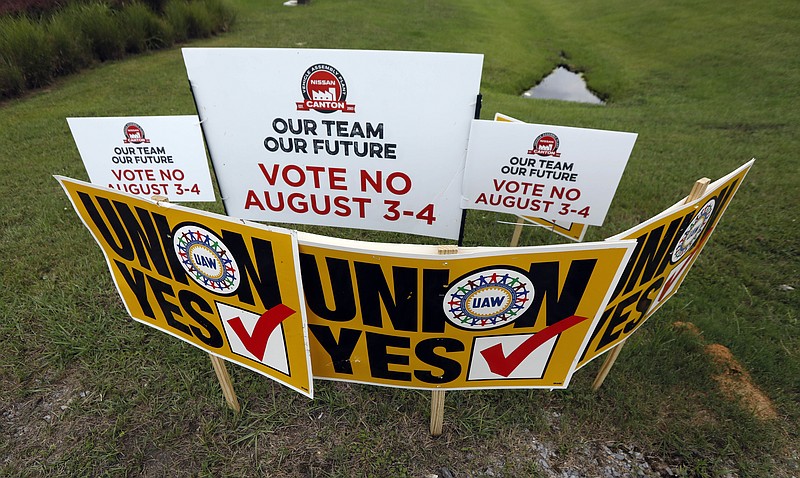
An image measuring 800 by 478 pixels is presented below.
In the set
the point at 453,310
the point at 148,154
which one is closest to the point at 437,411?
the point at 453,310

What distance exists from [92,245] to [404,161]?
3.10 meters

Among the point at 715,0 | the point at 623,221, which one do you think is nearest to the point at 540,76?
the point at 623,221

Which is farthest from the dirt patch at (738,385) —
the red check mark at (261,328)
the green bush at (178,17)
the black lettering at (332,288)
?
the green bush at (178,17)

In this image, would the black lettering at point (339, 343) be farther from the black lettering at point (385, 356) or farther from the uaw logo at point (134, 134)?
the uaw logo at point (134, 134)

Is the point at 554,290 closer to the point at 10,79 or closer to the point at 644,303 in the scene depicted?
the point at 644,303

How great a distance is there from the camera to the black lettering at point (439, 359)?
65.9 inches

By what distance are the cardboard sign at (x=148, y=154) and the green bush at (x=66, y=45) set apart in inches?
309

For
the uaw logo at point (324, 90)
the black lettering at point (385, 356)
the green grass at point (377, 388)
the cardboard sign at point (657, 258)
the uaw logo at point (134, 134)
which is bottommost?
the green grass at point (377, 388)

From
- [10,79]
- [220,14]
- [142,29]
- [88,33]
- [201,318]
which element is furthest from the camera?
[220,14]

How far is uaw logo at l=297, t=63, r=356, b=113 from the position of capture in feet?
6.91

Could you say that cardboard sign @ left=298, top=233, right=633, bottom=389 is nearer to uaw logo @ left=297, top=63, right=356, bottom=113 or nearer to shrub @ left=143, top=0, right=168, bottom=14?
uaw logo @ left=297, top=63, right=356, bottom=113

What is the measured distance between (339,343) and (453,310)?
1.76 ft

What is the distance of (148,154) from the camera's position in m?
2.24

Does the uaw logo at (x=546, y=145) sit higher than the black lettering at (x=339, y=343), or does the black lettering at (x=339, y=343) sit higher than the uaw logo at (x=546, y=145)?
the uaw logo at (x=546, y=145)
